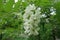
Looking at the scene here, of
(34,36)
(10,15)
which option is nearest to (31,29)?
(34,36)

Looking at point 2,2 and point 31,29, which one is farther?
point 2,2

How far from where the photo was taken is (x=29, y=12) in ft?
2.10

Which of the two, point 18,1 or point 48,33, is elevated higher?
point 18,1

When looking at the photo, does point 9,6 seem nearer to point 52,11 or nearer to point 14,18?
point 14,18

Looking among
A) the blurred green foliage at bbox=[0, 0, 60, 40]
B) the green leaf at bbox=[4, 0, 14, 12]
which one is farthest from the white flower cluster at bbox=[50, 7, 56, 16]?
the green leaf at bbox=[4, 0, 14, 12]

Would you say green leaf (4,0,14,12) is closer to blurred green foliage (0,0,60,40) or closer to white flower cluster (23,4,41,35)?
blurred green foliage (0,0,60,40)

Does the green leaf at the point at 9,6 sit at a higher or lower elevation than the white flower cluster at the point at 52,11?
higher

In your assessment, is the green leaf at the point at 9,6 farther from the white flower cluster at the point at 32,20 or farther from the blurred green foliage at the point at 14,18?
the white flower cluster at the point at 32,20

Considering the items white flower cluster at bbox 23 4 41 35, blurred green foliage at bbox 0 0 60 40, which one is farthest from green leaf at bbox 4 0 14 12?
white flower cluster at bbox 23 4 41 35

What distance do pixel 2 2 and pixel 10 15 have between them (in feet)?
0.25

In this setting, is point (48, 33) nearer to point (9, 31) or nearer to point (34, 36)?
point (34, 36)

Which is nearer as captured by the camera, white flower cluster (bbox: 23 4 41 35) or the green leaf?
white flower cluster (bbox: 23 4 41 35)

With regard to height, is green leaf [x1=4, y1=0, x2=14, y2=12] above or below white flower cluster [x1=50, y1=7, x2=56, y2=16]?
above

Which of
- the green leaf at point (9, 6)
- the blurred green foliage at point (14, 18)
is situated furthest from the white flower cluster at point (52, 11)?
the green leaf at point (9, 6)
